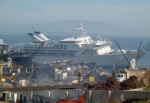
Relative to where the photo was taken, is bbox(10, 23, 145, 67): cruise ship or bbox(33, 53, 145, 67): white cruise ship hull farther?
bbox(10, 23, 145, 67): cruise ship

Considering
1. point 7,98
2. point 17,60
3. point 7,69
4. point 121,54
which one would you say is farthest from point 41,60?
point 7,98

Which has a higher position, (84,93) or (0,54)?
(0,54)

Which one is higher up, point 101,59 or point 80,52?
point 80,52

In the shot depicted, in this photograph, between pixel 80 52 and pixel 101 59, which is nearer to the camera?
pixel 101 59

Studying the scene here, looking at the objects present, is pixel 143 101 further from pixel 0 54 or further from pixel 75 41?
pixel 75 41

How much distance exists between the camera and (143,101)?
7.63m

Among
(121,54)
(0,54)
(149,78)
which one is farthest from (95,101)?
(121,54)

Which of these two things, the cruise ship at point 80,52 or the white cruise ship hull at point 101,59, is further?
the cruise ship at point 80,52

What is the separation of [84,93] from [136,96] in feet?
7.22

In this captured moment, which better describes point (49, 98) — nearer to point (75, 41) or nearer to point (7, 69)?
point (7, 69)

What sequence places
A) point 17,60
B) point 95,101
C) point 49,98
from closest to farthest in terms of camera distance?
point 95,101 → point 49,98 → point 17,60

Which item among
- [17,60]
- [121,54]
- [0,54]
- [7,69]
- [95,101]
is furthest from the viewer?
[121,54]

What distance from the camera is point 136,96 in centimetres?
777

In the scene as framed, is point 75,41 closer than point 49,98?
No
